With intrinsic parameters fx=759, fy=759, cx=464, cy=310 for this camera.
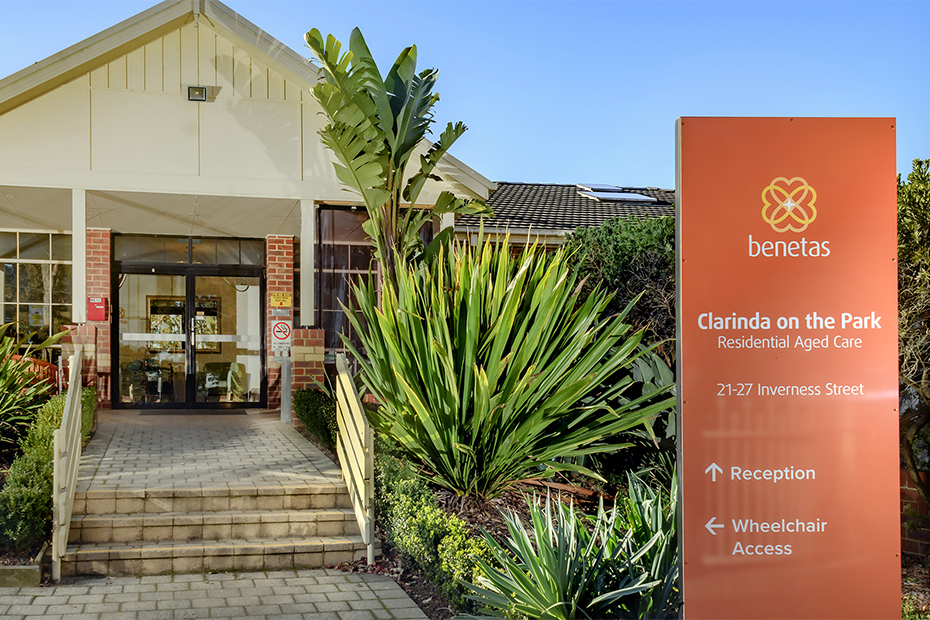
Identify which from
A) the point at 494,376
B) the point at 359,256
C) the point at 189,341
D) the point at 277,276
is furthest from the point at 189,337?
the point at 494,376

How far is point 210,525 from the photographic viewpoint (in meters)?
5.99

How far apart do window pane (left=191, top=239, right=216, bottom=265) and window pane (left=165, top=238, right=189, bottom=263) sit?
0.11 meters

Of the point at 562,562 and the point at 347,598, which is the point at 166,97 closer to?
the point at 347,598

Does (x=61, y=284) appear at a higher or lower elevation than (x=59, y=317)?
higher

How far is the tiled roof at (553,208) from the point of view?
14.0 metres

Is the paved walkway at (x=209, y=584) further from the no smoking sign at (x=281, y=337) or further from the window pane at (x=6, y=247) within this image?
the window pane at (x=6, y=247)

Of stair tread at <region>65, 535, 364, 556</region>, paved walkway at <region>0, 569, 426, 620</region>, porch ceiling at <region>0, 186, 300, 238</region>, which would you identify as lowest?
paved walkway at <region>0, 569, 426, 620</region>

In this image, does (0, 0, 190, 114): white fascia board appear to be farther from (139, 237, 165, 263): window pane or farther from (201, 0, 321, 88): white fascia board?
(139, 237, 165, 263): window pane

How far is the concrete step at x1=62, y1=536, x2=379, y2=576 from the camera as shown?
553 cm

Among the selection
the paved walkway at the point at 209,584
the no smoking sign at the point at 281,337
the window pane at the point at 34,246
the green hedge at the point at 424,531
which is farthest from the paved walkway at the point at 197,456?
the window pane at the point at 34,246

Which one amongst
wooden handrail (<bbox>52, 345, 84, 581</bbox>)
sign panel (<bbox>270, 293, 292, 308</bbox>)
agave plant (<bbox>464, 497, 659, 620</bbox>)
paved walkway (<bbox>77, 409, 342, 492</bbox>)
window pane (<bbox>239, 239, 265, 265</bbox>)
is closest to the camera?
agave plant (<bbox>464, 497, 659, 620</bbox>)

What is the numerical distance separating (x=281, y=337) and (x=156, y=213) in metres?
2.52

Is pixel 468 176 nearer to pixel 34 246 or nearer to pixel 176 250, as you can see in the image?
pixel 176 250

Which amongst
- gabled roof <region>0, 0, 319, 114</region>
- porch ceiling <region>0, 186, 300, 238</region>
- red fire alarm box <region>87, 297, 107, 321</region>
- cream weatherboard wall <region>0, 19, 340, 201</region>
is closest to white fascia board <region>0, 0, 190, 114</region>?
gabled roof <region>0, 0, 319, 114</region>
